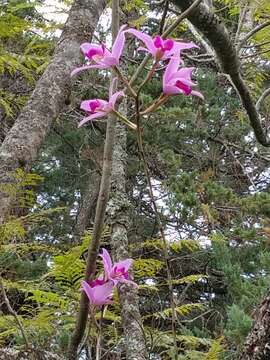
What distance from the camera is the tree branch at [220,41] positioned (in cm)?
130

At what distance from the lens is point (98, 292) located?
2.89 ft

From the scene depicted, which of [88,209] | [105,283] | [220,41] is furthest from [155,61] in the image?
[88,209]

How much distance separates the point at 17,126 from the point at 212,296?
15.4 ft

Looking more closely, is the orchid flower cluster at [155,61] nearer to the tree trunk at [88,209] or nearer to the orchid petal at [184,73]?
the orchid petal at [184,73]

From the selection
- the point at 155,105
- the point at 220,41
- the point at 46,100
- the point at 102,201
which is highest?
the point at 46,100

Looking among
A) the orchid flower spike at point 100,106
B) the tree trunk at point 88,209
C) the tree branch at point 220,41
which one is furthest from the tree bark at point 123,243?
the tree trunk at point 88,209

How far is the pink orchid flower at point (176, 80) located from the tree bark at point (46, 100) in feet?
3.81

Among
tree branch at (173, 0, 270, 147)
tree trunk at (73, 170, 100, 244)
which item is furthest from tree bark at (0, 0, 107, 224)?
tree trunk at (73, 170, 100, 244)

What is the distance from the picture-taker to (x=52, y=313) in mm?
2141

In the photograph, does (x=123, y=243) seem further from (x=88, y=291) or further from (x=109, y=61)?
(x=109, y=61)

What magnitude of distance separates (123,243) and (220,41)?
211cm

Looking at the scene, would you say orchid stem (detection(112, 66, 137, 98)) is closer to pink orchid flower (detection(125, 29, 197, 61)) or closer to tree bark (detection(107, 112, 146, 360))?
pink orchid flower (detection(125, 29, 197, 61))

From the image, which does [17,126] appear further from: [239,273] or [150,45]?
[239,273]

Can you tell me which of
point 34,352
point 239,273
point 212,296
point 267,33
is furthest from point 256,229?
point 34,352
